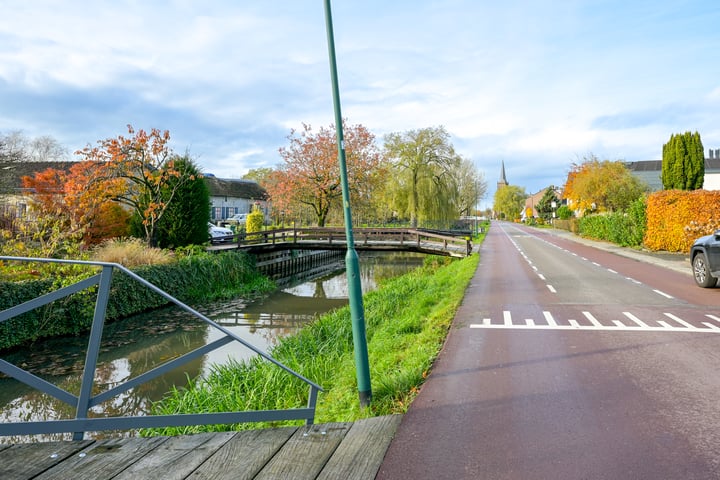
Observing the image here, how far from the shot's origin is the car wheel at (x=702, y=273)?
462 inches

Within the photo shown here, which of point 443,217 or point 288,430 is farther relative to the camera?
point 443,217

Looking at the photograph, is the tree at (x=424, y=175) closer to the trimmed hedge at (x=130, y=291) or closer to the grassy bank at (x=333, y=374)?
the trimmed hedge at (x=130, y=291)

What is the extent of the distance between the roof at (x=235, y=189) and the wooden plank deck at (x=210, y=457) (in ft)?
174

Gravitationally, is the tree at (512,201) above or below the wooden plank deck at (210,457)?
above

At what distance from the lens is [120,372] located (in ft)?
32.9

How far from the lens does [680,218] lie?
71.8 feet

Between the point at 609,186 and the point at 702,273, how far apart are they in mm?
29313

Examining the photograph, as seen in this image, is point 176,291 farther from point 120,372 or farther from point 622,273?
point 622,273

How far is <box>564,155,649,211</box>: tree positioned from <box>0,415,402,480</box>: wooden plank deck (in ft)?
130

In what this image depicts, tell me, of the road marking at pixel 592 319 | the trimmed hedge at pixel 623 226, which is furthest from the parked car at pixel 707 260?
the trimmed hedge at pixel 623 226

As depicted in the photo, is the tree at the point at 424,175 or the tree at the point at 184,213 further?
the tree at the point at 424,175

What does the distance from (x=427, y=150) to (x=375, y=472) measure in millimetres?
39784

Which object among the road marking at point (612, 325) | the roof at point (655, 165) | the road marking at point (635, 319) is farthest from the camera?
the roof at point (655, 165)

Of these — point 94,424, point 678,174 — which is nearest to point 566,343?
point 94,424
